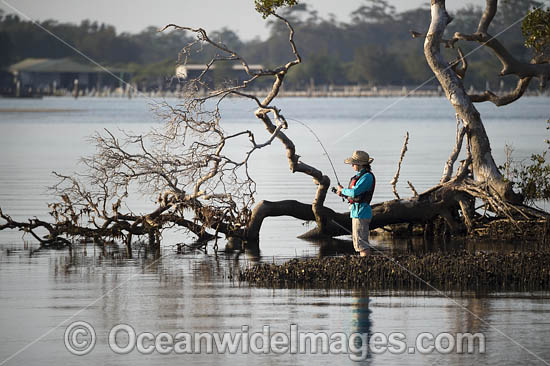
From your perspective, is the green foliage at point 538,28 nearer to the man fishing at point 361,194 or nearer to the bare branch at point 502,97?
the bare branch at point 502,97

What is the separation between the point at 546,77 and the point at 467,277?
27.5 ft

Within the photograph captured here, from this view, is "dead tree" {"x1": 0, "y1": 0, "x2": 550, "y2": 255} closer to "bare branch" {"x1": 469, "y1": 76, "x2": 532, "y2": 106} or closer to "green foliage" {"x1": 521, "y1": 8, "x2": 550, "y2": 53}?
"bare branch" {"x1": 469, "y1": 76, "x2": 532, "y2": 106}

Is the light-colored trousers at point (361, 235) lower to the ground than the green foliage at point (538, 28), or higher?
lower

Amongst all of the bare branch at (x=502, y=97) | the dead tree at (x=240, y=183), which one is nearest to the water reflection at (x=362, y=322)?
the dead tree at (x=240, y=183)

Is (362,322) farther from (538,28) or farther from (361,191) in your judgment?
(538,28)

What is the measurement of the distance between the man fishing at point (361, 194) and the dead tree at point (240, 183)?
3.25 m

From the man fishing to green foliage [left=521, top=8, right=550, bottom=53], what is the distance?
775cm

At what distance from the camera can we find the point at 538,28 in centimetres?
2344

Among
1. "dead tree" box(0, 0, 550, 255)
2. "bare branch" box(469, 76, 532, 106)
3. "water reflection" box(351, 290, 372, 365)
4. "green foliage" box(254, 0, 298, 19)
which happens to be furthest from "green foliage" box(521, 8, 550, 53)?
"water reflection" box(351, 290, 372, 365)

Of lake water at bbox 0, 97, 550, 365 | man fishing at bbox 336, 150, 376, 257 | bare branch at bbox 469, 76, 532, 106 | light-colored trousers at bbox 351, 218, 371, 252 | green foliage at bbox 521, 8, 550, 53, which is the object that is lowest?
lake water at bbox 0, 97, 550, 365

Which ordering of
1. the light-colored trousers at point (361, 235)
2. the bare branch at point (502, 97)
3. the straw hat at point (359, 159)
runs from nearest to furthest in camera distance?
1. the straw hat at point (359, 159)
2. the light-colored trousers at point (361, 235)
3. the bare branch at point (502, 97)

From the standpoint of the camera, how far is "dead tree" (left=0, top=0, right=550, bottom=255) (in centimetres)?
2023

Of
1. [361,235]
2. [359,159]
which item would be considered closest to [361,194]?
[359,159]

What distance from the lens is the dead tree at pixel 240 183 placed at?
797 inches
